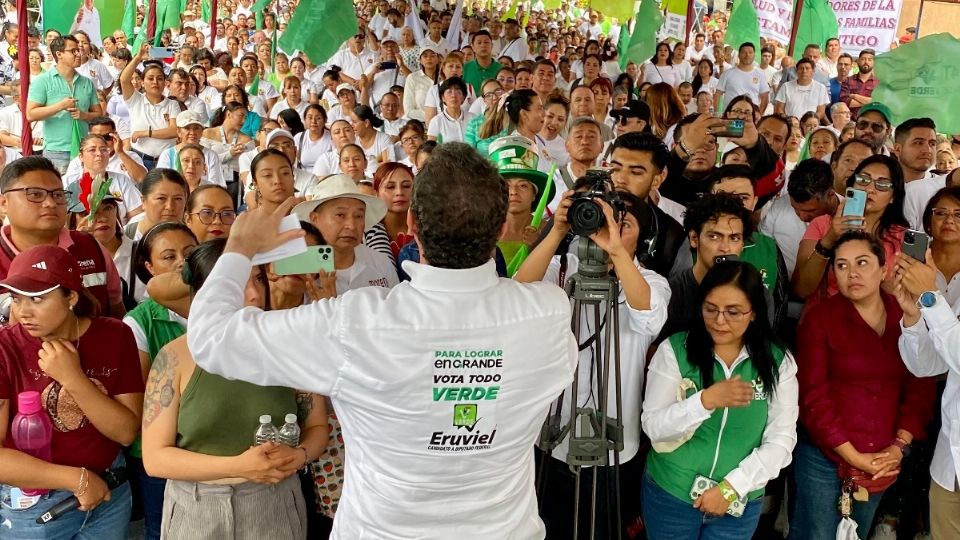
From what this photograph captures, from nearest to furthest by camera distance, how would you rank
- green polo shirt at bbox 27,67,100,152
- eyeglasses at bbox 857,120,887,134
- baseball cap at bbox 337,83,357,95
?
eyeglasses at bbox 857,120,887,134 → green polo shirt at bbox 27,67,100,152 → baseball cap at bbox 337,83,357,95

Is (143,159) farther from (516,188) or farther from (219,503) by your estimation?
(219,503)

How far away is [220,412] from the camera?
201 cm

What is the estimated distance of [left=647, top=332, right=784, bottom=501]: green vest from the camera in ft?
8.41

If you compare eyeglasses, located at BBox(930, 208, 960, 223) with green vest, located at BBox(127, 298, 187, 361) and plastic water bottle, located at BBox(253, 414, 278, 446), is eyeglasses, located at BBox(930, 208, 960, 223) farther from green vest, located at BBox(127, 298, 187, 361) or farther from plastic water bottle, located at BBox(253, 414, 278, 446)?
green vest, located at BBox(127, 298, 187, 361)

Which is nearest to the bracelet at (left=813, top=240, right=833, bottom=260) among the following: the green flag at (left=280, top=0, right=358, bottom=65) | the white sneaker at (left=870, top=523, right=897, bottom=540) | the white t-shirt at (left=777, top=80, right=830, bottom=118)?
the white sneaker at (left=870, top=523, right=897, bottom=540)

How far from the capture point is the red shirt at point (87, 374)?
7.13 ft

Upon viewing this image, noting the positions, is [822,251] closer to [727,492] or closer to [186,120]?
[727,492]

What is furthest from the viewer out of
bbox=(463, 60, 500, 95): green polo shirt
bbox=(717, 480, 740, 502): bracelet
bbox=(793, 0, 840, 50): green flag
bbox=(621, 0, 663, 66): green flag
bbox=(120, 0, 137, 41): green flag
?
bbox=(120, 0, 137, 41): green flag

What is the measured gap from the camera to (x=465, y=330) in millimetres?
1593

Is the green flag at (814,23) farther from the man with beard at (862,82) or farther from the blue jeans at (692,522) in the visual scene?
the blue jeans at (692,522)

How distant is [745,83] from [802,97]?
2.43 ft

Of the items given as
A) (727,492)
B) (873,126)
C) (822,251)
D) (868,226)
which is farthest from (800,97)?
(727,492)

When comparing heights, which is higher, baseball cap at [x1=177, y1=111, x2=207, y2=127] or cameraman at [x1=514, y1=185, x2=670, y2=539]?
baseball cap at [x1=177, y1=111, x2=207, y2=127]

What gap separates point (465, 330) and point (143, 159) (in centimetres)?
608
